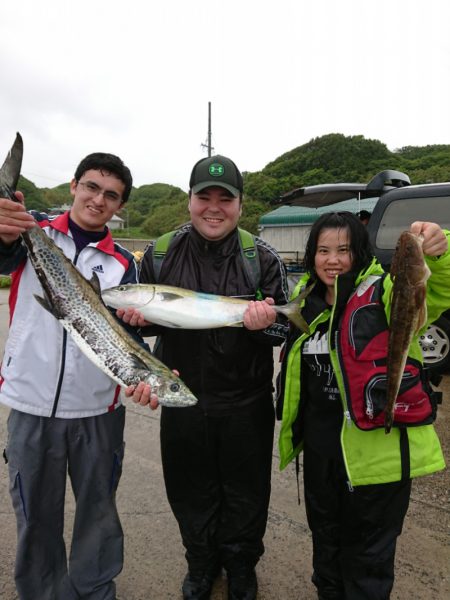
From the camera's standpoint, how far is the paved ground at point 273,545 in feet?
8.11

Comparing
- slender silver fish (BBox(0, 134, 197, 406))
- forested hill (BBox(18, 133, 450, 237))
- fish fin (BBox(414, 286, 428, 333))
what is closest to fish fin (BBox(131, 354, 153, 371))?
slender silver fish (BBox(0, 134, 197, 406))

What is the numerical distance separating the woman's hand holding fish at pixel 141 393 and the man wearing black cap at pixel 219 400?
53 centimetres

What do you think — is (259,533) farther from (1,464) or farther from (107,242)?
(1,464)

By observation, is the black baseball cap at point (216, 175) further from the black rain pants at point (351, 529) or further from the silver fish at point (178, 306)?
the black rain pants at point (351, 529)

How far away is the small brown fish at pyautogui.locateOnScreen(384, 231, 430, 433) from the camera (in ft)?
5.65

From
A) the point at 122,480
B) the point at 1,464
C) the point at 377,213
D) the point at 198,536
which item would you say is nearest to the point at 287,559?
the point at 198,536

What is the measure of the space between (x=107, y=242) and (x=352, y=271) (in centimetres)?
147

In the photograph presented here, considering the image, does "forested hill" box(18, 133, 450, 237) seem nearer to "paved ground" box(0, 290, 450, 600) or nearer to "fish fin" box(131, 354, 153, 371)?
"paved ground" box(0, 290, 450, 600)

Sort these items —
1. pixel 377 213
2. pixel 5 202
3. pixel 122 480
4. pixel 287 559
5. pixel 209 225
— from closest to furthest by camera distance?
pixel 5 202 → pixel 209 225 → pixel 287 559 → pixel 122 480 → pixel 377 213

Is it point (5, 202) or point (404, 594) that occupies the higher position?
point (5, 202)

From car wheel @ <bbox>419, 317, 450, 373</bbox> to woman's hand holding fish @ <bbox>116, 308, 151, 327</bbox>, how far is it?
4579 mm

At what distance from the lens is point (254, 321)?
7.36 feet

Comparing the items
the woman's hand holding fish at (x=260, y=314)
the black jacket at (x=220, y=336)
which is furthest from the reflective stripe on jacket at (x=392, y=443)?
the black jacket at (x=220, y=336)

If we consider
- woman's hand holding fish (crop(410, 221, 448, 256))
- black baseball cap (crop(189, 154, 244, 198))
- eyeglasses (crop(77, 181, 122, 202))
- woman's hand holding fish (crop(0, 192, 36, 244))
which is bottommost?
woman's hand holding fish (crop(410, 221, 448, 256))
